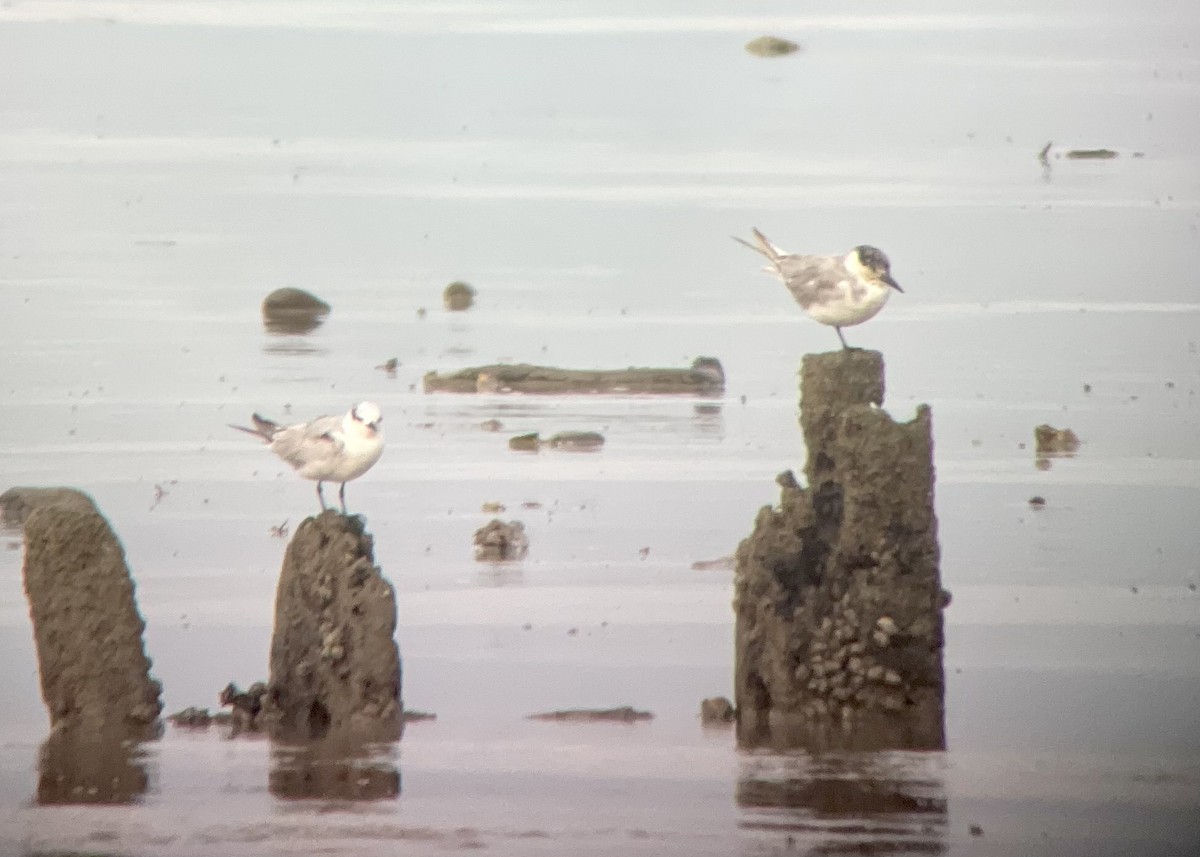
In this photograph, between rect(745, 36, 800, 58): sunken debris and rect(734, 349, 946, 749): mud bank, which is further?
rect(745, 36, 800, 58): sunken debris

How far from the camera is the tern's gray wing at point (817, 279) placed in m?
21.3

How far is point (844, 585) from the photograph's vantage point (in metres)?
19.2

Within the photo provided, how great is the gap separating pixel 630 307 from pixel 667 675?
16.8 m

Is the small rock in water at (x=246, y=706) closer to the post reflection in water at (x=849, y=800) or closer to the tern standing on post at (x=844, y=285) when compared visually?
the post reflection in water at (x=849, y=800)

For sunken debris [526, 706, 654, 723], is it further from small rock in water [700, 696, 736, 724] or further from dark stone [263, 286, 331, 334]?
dark stone [263, 286, 331, 334]

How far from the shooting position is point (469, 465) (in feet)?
101

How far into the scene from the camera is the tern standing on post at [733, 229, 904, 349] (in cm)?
2114

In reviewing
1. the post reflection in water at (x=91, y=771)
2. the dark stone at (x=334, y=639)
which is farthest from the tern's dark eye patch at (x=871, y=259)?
the post reflection in water at (x=91, y=771)

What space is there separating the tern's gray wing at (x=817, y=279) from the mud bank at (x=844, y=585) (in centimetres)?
211

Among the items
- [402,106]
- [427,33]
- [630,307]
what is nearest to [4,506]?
[630,307]

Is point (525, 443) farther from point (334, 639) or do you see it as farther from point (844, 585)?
A: point (844, 585)

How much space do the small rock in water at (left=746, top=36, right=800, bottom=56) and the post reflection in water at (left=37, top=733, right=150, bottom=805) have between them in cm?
5114

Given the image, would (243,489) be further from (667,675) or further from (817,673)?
(817,673)

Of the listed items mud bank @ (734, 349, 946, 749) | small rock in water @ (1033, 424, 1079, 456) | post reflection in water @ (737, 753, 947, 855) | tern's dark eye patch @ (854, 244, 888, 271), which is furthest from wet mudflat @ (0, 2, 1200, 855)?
tern's dark eye patch @ (854, 244, 888, 271)
